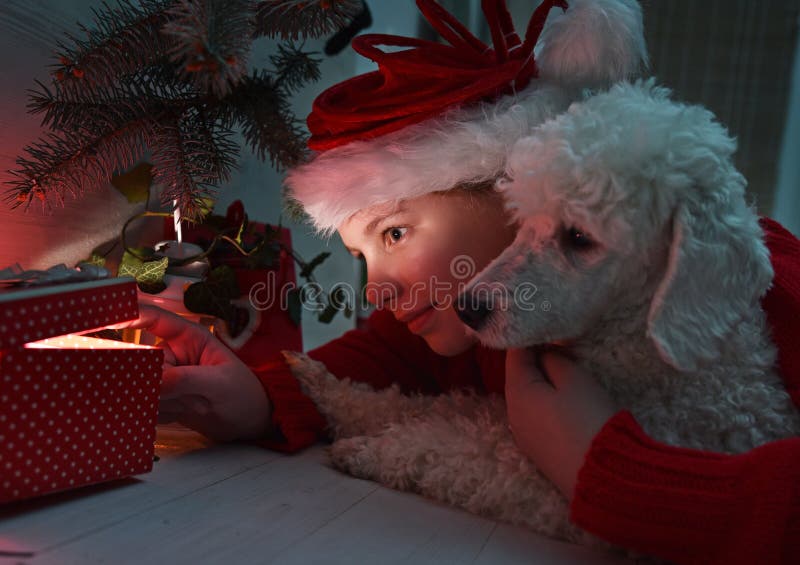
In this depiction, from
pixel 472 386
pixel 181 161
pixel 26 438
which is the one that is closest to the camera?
pixel 26 438

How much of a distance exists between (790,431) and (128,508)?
72cm

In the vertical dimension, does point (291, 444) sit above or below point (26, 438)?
below

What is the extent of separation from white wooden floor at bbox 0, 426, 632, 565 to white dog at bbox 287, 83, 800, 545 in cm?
7

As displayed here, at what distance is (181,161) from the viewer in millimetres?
837

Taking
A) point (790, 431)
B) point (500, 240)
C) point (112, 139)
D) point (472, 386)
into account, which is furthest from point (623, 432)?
point (112, 139)

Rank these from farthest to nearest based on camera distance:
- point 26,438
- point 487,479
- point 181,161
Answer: point 181,161 < point 487,479 < point 26,438

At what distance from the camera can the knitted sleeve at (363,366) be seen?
0.95 meters

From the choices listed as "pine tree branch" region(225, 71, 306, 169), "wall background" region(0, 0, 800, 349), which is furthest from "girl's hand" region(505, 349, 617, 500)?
"wall background" region(0, 0, 800, 349)

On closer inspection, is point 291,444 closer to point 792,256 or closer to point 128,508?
point 128,508

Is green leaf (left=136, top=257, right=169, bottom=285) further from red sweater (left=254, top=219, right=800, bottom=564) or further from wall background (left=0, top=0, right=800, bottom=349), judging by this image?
red sweater (left=254, top=219, right=800, bottom=564)

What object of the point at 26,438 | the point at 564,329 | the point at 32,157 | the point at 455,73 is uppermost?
the point at 455,73

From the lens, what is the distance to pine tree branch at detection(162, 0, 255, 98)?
61 centimetres

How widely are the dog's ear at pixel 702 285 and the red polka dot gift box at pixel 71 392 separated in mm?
580

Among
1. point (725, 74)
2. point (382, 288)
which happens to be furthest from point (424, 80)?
point (725, 74)
